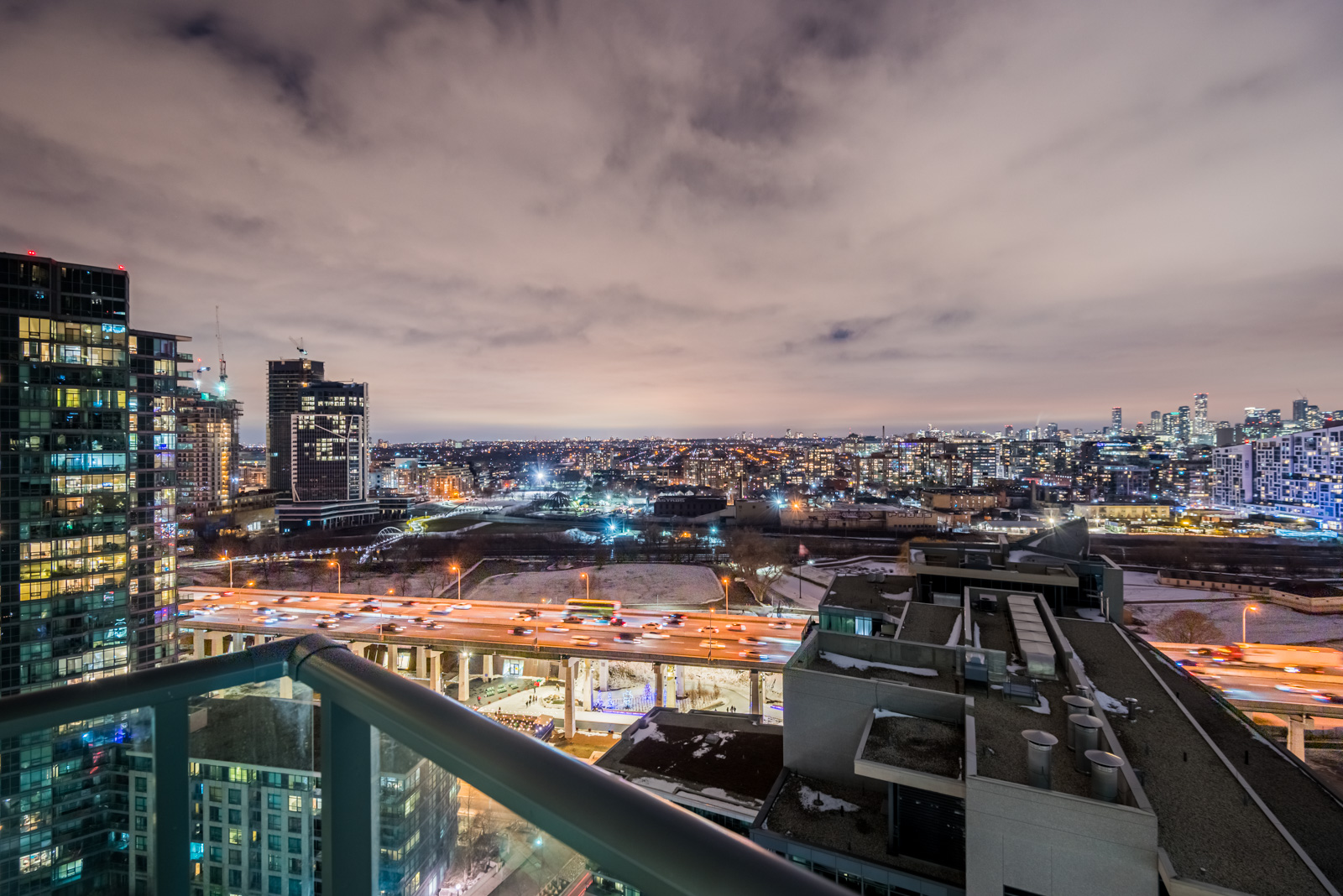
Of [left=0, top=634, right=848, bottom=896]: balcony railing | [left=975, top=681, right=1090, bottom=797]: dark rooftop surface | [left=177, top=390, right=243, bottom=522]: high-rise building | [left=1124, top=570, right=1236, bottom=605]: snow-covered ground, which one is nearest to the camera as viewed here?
[left=0, top=634, right=848, bottom=896]: balcony railing

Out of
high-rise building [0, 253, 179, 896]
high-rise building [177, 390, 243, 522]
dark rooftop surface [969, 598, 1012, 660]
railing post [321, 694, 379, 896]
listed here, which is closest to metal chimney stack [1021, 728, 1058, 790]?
dark rooftop surface [969, 598, 1012, 660]

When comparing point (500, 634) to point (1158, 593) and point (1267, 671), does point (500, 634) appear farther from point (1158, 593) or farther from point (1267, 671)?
point (1158, 593)

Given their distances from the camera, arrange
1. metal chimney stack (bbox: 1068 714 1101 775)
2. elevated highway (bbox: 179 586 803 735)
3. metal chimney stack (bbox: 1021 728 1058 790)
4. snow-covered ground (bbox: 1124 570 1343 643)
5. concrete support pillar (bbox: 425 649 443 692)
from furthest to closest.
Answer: snow-covered ground (bbox: 1124 570 1343 643), concrete support pillar (bbox: 425 649 443 692), elevated highway (bbox: 179 586 803 735), metal chimney stack (bbox: 1068 714 1101 775), metal chimney stack (bbox: 1021 728 1058 790)

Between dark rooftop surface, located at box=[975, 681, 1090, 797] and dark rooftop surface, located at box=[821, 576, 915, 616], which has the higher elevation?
dark rooftop surface, located at box=[975, 681, 1090, 797]

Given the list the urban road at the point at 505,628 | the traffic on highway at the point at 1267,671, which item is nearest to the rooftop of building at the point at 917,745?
the urban road at the point at 505,628

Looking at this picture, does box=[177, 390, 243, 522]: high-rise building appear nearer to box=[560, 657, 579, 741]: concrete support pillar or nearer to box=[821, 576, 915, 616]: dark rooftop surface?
box=[560, 657, 579, 741]: concrete support pillar

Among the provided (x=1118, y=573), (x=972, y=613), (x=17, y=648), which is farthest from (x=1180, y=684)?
(x=17, y=648)
